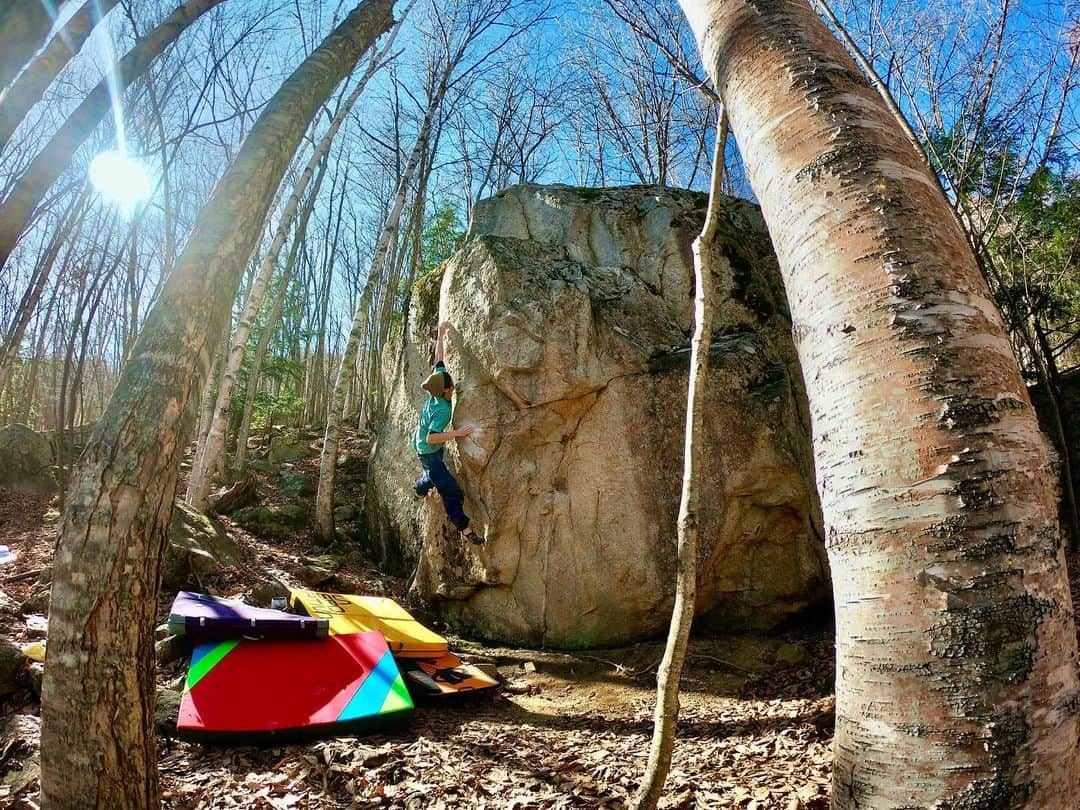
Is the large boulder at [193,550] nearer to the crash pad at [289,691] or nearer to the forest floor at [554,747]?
the forest floor at [554,747]

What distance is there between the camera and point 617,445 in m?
6.62

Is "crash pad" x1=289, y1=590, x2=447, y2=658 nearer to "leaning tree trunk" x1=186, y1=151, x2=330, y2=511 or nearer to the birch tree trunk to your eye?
the birch tree trunk

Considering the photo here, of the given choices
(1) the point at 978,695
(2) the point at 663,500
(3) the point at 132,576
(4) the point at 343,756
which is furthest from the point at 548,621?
(1) the point at 978,695

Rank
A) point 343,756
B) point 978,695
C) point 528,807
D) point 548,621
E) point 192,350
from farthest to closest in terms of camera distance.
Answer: point 548,621
point 343,756
point 528,807
point 192,350
point 978,695

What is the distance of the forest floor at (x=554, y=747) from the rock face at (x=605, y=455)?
62cm

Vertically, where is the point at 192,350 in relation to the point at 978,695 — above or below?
above

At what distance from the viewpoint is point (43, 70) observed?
123 inches

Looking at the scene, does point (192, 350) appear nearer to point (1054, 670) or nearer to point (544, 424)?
point (1054, 670)

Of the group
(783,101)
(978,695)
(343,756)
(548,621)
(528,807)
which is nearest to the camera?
(978,695)

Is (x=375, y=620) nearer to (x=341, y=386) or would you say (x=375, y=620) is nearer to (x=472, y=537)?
(x=472, y=537)

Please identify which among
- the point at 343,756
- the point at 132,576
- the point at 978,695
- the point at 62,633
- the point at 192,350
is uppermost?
the point at 192,350

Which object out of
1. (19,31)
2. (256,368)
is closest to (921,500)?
(19,31)

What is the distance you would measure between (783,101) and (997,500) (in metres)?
1.03

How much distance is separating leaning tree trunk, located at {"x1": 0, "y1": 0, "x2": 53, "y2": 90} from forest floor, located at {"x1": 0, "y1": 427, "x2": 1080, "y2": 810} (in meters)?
3.16
